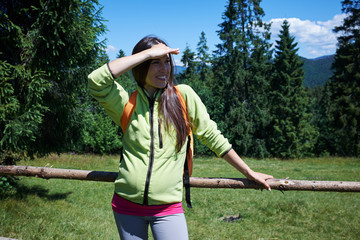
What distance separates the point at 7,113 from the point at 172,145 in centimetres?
660

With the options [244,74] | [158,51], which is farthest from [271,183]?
[244,74]

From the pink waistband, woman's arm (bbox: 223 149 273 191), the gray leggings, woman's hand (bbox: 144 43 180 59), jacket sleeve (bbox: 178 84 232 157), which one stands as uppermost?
woman's hand (bbox: 144 43 180 59)

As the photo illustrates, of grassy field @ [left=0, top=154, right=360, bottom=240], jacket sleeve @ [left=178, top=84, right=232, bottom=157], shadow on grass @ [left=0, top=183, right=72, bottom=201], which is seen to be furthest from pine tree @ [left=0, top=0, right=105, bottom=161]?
jacket sleeve @ [left=178, top=84, right=232, bottom=157]

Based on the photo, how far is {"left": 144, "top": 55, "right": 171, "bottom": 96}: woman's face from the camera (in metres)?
2.10

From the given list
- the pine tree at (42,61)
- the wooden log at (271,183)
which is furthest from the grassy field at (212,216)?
the wooden log at (271,183)

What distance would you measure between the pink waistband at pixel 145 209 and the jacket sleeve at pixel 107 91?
0.61 m

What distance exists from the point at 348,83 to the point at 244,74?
1055 centimetres

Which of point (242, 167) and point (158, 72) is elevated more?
point (158, 72)

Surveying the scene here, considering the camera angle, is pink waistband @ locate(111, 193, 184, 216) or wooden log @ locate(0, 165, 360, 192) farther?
wooden log @ locate(0, 165, 360, 192)

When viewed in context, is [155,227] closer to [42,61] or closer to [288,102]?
[42,61]

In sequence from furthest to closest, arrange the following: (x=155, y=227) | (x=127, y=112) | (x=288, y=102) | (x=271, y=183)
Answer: (x=288, y=102)
(x=271, y=183)
(x=127, y=112)
(x=155, y=227)

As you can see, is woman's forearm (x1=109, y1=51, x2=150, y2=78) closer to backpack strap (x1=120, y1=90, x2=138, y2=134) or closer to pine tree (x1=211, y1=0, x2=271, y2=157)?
backpack strap (x1=120, y1=90, x2=138, y2=134)

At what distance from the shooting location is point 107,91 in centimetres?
200

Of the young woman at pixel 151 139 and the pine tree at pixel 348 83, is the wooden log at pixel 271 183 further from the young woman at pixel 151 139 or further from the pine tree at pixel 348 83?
the pine tree at pixel 348 83
